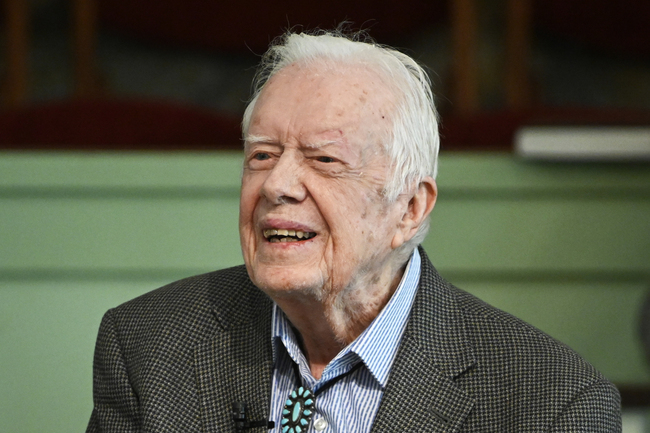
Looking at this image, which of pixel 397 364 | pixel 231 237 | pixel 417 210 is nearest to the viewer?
pixel 397 364

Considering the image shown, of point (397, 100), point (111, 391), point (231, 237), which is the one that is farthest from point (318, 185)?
point (231, 237)

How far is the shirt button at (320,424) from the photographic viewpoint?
4.79ft

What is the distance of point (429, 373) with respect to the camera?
1.46m

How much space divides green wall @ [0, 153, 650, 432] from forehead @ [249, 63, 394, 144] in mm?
1083

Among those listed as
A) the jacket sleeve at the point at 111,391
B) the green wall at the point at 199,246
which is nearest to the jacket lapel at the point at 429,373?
the jacket sleeve at the point at 111,391

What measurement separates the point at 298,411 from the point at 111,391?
379 millimetres

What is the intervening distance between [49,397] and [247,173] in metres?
1.36

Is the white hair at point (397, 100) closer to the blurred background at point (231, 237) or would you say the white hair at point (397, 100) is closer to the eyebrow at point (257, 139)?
the eyebrow at point (257, 139)

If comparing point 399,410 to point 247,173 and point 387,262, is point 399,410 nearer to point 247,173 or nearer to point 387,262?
point 387,262

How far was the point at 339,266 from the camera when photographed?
145cm

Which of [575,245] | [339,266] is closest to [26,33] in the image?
[575,245]

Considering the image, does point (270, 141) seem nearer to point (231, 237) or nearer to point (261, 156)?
point (261, 156)

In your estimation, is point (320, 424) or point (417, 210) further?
point (417, 210)

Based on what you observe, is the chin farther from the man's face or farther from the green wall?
the green wall
